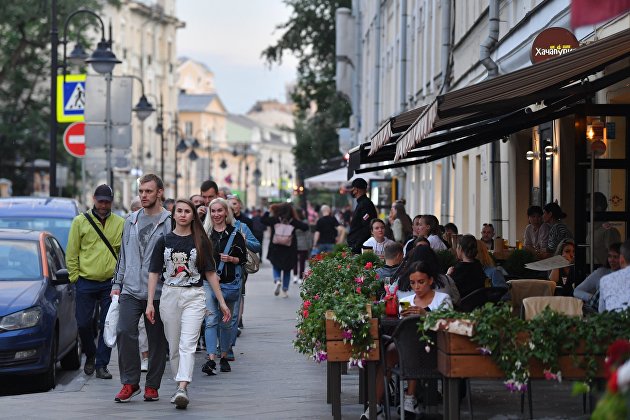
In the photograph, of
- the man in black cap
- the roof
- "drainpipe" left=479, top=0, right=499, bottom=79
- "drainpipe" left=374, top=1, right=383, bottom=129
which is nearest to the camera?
the roof

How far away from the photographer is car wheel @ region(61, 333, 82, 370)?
49.2 ft

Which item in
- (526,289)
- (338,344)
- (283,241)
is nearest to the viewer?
(338,344)

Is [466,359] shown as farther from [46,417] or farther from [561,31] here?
[561,31]

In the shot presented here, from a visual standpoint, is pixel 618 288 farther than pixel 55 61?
No

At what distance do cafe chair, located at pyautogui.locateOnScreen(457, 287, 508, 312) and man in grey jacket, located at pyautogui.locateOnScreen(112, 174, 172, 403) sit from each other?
8.00 ft

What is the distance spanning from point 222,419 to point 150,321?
1.22m

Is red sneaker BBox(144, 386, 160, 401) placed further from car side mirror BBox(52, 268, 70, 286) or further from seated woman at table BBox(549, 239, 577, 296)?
seated woman at table BBox(549, 239, 577, 296)

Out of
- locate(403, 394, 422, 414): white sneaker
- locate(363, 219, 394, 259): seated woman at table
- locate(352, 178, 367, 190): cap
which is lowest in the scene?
locate(403, 394, 422, 414): white sneaker

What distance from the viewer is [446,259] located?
52.2 feet

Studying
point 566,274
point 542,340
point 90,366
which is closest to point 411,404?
point 542,340

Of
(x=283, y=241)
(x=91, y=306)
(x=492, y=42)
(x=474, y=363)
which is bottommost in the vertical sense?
(x=474, y=363)

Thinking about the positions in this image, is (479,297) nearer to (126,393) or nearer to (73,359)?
(126,393)

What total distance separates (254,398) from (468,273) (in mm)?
2213

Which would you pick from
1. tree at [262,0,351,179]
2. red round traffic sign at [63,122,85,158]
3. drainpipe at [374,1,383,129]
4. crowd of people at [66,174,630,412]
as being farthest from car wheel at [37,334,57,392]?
tree at [262,0,351,179]
